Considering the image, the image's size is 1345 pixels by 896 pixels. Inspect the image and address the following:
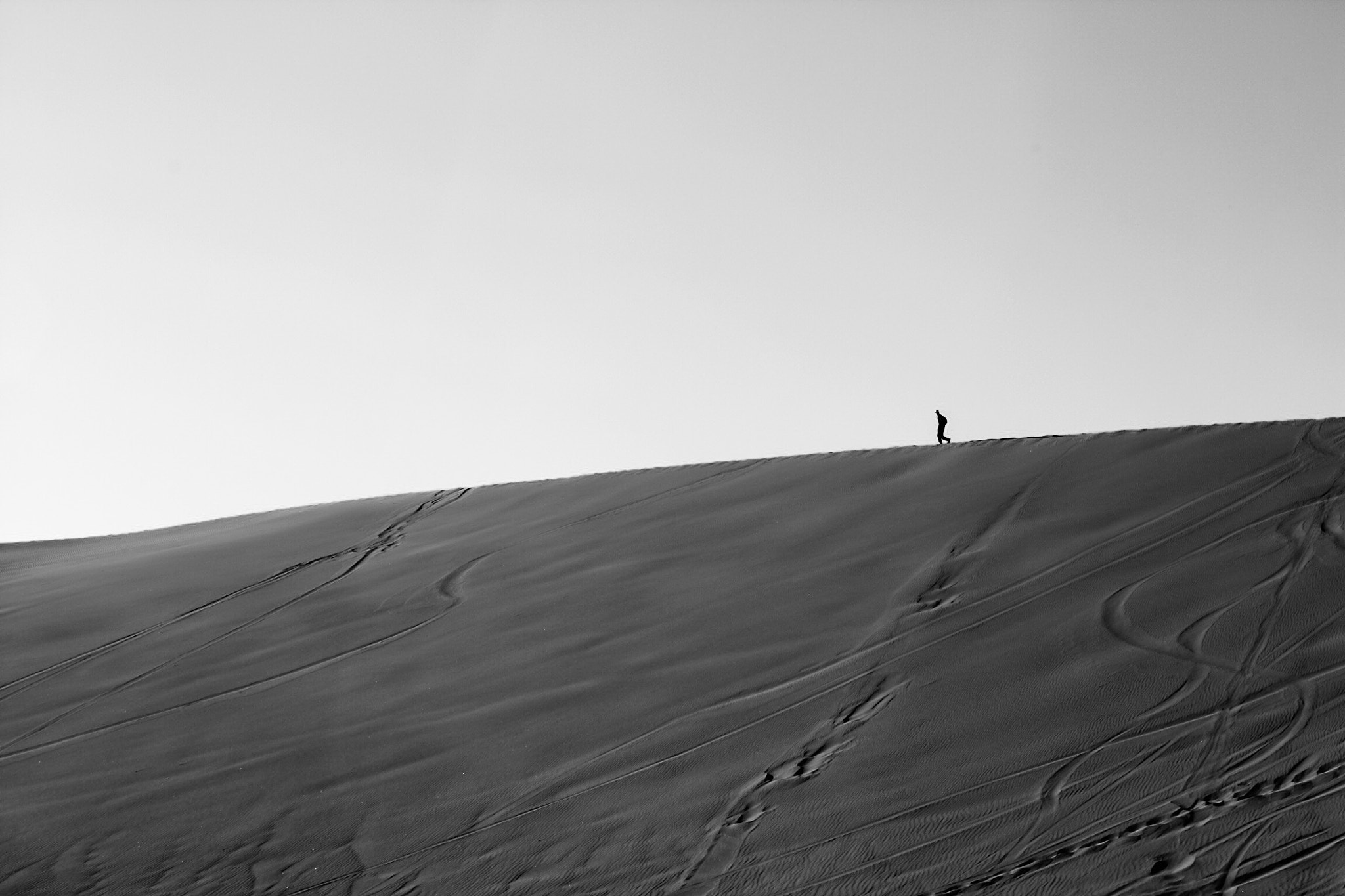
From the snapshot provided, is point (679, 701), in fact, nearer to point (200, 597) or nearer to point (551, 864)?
point (551, 864)

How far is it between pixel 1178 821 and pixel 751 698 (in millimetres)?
2051

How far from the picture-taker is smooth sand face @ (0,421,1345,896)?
3.99m

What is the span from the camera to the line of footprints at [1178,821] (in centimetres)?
367

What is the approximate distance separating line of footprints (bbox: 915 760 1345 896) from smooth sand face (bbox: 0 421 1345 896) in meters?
0.01

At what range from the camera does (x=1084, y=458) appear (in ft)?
28.6

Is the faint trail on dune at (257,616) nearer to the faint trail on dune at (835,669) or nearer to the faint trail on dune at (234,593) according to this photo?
the faint trail on dune at (234,593)

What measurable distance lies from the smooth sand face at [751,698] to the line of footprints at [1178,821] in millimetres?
14

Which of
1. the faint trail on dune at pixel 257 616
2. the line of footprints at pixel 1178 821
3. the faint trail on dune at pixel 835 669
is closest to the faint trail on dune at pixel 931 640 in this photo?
the faint trail on dune at pixel 835 669

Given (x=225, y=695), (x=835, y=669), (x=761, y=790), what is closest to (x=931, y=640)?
(x=835, y=669)

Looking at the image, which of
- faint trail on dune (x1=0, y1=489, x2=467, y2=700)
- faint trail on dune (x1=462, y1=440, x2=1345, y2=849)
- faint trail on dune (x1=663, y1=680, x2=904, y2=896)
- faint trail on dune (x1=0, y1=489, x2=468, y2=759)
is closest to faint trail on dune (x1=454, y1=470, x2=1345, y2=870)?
faint trail on dune (x1=462, y1=440, x2=1345, y2=849)

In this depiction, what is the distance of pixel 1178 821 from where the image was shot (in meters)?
3.76

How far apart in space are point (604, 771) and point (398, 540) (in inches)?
195

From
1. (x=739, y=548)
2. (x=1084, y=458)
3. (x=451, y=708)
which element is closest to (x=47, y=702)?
(x=451, y=708)

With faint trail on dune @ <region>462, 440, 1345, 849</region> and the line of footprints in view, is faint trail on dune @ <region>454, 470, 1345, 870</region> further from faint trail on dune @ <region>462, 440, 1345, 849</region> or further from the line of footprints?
the line of footprints
